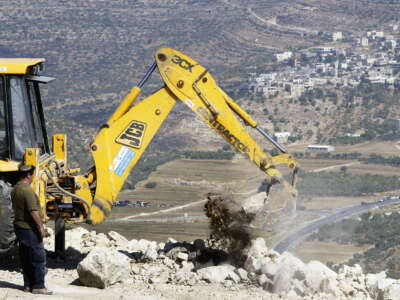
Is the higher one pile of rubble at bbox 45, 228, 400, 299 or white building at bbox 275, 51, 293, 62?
pile of rubble at bbox 45, 228, 400, 299

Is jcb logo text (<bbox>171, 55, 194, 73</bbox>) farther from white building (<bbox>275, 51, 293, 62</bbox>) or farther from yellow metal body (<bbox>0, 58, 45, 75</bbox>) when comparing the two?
white building (<bbox>275, 51, 293, 62</bbox>)

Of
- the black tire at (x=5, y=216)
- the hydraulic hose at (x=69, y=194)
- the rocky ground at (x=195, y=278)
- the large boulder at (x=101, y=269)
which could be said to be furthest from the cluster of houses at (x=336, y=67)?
the black tire at (x=5, y=216)

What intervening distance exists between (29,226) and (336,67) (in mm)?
108078

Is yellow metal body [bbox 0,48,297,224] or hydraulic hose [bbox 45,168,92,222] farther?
Answer: yellow metal body [bbox 0,48,297,224]

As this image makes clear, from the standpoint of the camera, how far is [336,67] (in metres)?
115

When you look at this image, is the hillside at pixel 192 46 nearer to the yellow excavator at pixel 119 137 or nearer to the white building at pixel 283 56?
the white building at pixel 283 56

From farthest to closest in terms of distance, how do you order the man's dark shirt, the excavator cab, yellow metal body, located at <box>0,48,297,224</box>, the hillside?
the hillside < yellow metal body, located at <box>0,48,297,224</box> < the excavator cab < the man's dark shirt

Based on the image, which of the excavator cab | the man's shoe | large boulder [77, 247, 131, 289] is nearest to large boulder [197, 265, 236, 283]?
large boulder [77, 247, 131, 289]

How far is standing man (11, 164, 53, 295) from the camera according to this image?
9.37 meters

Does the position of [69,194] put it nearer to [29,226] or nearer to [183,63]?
[29,226]

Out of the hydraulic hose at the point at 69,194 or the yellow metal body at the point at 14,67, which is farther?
the hydraulic hose at the point at 69,194

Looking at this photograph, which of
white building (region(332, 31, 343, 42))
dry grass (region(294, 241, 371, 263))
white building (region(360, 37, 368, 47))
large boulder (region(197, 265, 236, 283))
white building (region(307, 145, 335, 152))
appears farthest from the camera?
white building (region(332, 31, 343, 42))

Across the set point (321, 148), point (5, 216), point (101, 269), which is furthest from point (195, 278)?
point (321, 148)

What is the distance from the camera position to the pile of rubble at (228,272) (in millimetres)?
10617
